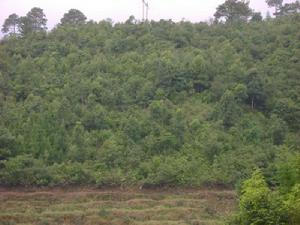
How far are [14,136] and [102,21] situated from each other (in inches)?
673

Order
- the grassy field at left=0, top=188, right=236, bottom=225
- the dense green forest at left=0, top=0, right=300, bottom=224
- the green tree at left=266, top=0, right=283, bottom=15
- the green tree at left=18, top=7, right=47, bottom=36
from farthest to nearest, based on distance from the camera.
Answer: the green tree at left=266, top=0, right=283, bottom=15, the green tree at left=18, top=7, right=47, bottom=36, the dense green forest at left=0, top=0, right=300, bottom=224, the grassy field at left=0, top=188, right=236, bottom=225

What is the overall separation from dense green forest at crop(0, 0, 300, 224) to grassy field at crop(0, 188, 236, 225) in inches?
27.8

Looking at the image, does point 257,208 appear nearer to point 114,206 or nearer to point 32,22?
point 114,206

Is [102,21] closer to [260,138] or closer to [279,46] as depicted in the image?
[279,46]

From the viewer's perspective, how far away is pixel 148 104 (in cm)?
3084

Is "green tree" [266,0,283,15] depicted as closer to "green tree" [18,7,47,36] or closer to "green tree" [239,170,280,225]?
"green tree" [18,7,47,36]

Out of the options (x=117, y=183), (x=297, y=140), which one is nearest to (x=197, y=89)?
(x=297, y=140)

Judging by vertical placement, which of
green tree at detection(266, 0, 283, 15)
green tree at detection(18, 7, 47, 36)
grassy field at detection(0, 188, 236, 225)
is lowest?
grassy field at detection(0, 188, 236, 225)

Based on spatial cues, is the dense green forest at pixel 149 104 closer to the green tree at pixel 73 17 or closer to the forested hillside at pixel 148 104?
the forested hillside at pixel 148 104

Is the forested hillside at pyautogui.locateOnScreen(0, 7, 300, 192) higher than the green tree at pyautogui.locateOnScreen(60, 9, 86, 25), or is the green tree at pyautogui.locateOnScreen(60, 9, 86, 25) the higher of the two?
the green tree at pyautogui.locateOnScreen(60, 9, 86, 25)

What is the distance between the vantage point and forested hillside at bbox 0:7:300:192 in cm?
2598

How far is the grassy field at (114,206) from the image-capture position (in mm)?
21625

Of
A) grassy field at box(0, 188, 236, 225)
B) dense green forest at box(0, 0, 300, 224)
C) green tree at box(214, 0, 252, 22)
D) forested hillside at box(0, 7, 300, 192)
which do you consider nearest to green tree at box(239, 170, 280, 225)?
grassy field at box(0, 188, 236, 225)

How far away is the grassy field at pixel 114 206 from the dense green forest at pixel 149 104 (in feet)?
2.32
